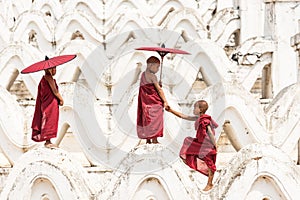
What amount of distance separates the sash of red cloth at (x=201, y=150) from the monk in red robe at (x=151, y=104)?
342mm

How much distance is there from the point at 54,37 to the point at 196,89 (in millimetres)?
2273

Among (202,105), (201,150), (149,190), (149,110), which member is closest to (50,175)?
(149,190)

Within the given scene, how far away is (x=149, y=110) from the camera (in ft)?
26.9

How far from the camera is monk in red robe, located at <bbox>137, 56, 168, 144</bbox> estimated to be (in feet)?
26.8

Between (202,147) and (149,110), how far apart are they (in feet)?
1.82

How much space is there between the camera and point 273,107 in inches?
376

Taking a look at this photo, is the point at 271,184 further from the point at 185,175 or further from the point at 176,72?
the point at 176,72

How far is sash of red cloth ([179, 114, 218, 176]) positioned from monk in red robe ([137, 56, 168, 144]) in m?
0.34

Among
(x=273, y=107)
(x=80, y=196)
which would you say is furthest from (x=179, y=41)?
(x=80, y=196)

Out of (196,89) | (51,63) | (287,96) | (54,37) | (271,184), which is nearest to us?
(271,184)

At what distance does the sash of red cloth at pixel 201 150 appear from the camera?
27.1 feet

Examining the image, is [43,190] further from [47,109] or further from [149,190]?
[149,190]

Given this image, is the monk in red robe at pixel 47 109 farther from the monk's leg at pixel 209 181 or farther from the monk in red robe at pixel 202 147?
the monk's leg at pixel 209 181

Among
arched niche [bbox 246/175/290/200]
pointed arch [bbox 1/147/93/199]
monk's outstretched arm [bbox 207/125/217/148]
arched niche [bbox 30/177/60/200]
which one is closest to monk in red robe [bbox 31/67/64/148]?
pointed arch [bbox 1/147/93/199]
